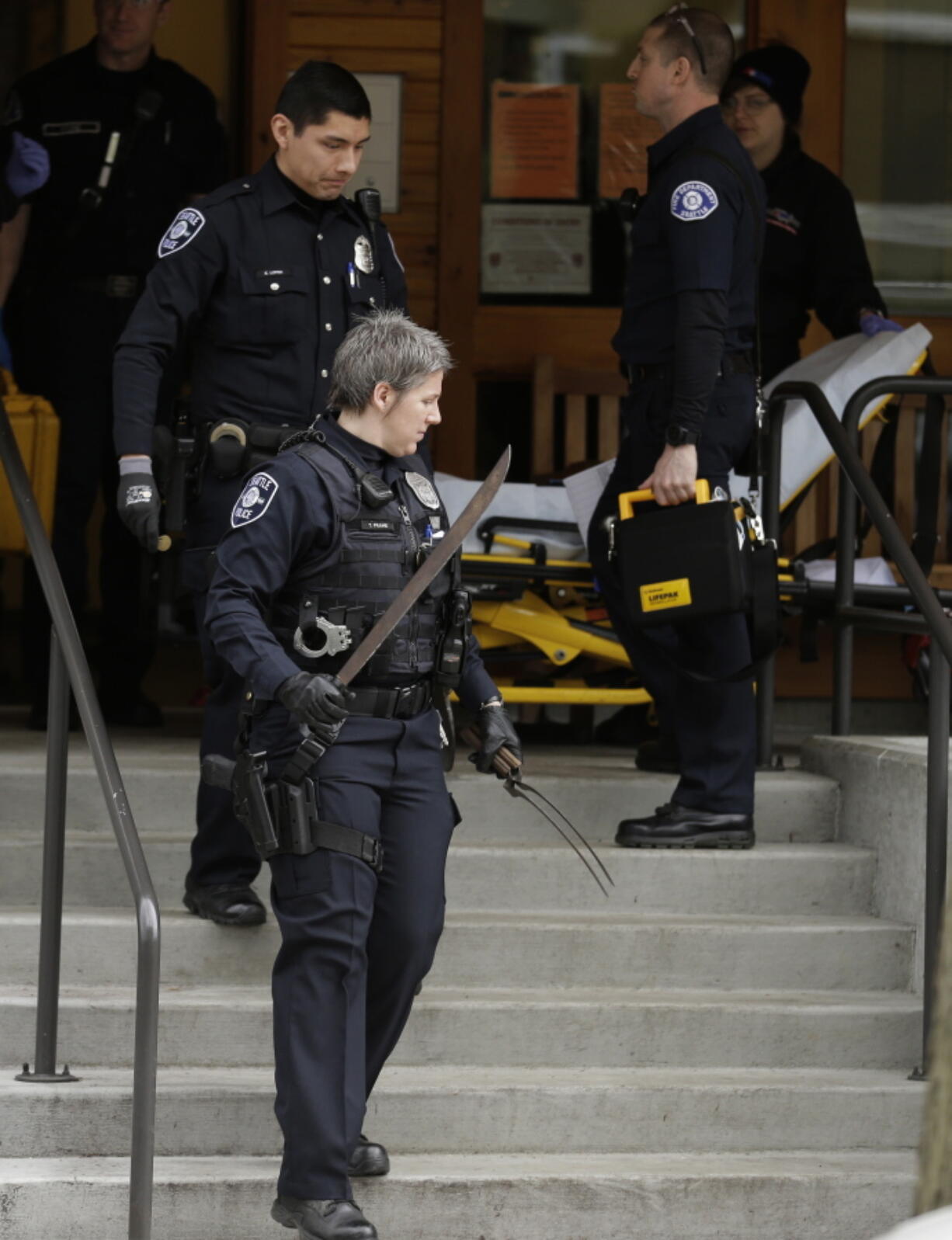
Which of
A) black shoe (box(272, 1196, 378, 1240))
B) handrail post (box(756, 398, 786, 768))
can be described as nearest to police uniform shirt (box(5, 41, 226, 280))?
handrail post (box(756, 398, 786, 768))

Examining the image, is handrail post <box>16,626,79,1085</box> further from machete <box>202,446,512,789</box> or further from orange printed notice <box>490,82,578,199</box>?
orange printed notice <box>490,82,578,199</box>

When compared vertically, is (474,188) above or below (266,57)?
below

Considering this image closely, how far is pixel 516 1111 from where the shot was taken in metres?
4.37

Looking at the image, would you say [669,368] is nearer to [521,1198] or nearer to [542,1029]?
[542,1029]

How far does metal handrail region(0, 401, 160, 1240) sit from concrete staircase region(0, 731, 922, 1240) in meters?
0.20

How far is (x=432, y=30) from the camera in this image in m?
7.48

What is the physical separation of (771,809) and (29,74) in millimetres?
3275

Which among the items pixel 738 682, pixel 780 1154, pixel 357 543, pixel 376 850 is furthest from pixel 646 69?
pixel 780 1154

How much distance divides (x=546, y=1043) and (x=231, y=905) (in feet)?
2.60

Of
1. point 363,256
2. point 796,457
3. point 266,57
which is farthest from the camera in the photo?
point 266,57

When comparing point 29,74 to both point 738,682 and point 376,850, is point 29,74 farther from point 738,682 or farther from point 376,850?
point 376,850

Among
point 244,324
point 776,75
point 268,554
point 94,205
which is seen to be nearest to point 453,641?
point 268,554

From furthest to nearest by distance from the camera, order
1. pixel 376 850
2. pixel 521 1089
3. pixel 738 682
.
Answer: pixel 738 682, pixel 521 1089, pixel 376 850

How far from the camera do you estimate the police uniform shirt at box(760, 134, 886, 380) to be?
641 centimetres
